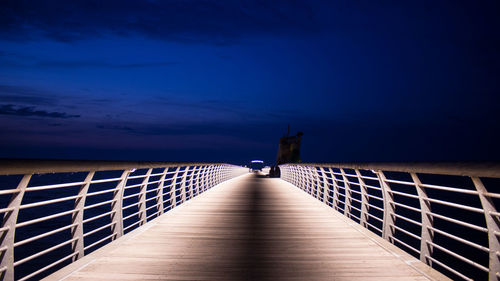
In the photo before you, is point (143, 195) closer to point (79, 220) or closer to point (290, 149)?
point (79, 220)

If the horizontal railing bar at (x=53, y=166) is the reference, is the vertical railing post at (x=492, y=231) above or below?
below

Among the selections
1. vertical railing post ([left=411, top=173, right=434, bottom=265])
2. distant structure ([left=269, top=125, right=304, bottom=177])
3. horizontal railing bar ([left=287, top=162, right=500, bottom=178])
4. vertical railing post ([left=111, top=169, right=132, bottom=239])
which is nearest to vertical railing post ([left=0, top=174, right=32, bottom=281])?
vertical railing post ([left=111, top=169, right=132, bottom=239])

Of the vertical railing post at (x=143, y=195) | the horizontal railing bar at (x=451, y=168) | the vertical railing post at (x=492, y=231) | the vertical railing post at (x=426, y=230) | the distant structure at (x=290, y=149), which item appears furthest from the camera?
the distant structure at (x=290, y=149)

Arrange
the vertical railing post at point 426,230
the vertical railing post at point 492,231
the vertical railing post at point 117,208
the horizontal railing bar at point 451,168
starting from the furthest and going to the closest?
the vertical railing post at point 117,208 < the vertical railing post at point 426,230 < the vertical railing post at point 492,231 < the horizontal railing bar at point 451,168

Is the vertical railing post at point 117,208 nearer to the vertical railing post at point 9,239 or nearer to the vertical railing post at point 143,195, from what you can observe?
the vertical railing post at point 143,195

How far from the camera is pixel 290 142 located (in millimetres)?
54469

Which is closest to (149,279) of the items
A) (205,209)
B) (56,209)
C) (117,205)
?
(117,205)

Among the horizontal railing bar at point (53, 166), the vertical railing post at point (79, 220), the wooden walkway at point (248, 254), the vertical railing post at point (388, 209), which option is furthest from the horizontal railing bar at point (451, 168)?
the vertical railing post at point (79, 220)

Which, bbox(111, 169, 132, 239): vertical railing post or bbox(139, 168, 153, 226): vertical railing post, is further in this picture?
bbox(139, 168, 153, 226): vertical railing post

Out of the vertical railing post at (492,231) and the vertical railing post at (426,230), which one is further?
the vertical railing post at (426,230)

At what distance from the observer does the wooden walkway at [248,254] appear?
3.56 m

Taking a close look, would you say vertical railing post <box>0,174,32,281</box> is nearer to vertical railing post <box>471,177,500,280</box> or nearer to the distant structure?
vertical railing post <box>471,177,500,280</box>

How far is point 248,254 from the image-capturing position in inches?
172

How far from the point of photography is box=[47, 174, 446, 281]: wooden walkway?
140 inches
